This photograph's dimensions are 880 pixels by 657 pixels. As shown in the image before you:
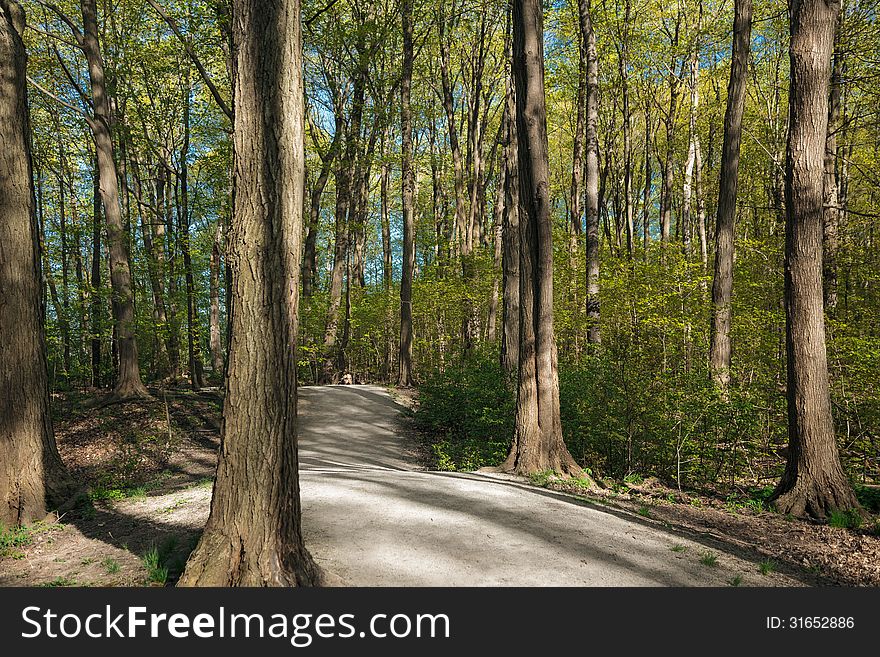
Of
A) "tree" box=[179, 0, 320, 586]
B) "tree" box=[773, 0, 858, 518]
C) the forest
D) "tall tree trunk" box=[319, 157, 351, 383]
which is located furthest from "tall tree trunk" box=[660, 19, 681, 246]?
"tree" box=[179, 0, 320, 586]

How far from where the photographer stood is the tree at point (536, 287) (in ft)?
25.6

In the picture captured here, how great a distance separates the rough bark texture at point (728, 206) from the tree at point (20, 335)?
1138 cm

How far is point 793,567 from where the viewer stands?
5.14 m

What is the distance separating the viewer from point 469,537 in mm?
4699

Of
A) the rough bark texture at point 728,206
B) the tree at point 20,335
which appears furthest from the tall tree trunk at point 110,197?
the rough bark texture at point 728,206

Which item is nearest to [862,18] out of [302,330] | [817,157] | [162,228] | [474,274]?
[817,157]

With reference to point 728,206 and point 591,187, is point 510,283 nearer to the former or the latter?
point 591,187

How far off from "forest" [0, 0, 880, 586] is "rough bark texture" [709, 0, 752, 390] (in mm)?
63

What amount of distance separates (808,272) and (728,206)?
5093 mm

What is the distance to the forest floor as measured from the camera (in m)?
4.09

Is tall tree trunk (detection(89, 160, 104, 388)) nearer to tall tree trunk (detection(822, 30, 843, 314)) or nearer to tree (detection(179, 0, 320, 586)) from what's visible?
tree (detection(179, 0, 320, 586))

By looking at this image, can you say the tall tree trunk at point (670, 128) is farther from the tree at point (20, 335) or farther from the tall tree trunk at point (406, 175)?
the tree at point (20, 335)
